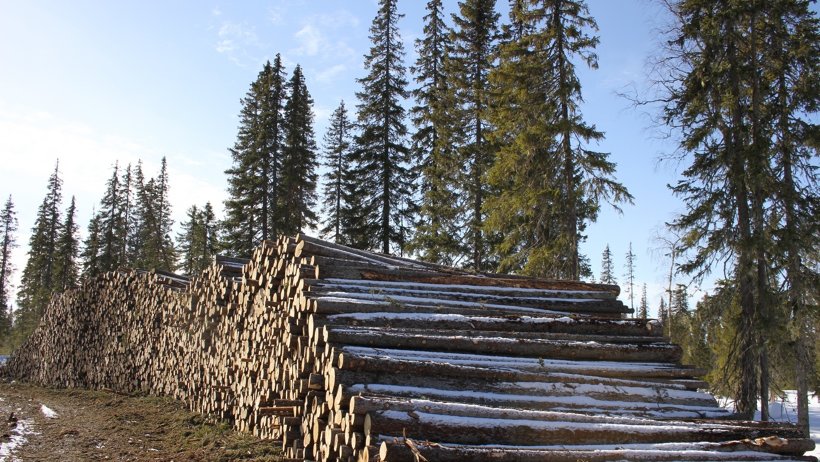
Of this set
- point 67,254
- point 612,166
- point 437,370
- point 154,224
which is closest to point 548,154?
point 612,166

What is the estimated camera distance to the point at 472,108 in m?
23.8

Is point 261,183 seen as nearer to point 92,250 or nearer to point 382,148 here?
point 382,148

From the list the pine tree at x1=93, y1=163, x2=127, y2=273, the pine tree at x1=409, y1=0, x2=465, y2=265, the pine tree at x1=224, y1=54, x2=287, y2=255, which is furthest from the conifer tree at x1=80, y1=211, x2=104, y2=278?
the pine tree at x1=409, y1=0, x2=465, y2=265

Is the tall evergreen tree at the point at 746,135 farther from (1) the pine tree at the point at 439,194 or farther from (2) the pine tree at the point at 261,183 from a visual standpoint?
(2) the pine tree at the point at 261,183

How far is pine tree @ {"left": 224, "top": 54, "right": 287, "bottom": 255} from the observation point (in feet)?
99.6

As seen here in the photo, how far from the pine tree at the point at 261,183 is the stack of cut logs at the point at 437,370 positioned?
19248 millimetres

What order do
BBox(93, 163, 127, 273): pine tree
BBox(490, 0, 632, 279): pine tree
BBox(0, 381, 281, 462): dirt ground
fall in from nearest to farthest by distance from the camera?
BBox(0, 381, 281, 462): dirt ground → BBox(490, 0, 632, 279): pine tree → BBox(93, 163, 127, 273): pine tree

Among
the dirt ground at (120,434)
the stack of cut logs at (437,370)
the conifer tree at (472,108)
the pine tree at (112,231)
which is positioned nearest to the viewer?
the stack of cut logs at (437,370)

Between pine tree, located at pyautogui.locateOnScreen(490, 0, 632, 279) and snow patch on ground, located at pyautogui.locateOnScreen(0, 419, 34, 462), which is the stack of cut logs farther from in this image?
pine tree, located at pyautogui.locateOnScreen(490, 0, 632, 279)

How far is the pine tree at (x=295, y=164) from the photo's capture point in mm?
30661

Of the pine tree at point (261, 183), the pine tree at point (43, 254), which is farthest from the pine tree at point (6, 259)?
the pine tree at point (261, 183)

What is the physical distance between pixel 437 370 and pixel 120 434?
23.5ft

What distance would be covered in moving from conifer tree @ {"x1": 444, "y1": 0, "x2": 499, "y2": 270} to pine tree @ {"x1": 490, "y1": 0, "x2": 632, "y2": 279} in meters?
3.84

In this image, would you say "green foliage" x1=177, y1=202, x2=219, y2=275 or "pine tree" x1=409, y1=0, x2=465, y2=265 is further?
"green foliage" x1=177, y1=202, x2=219, y2=275
